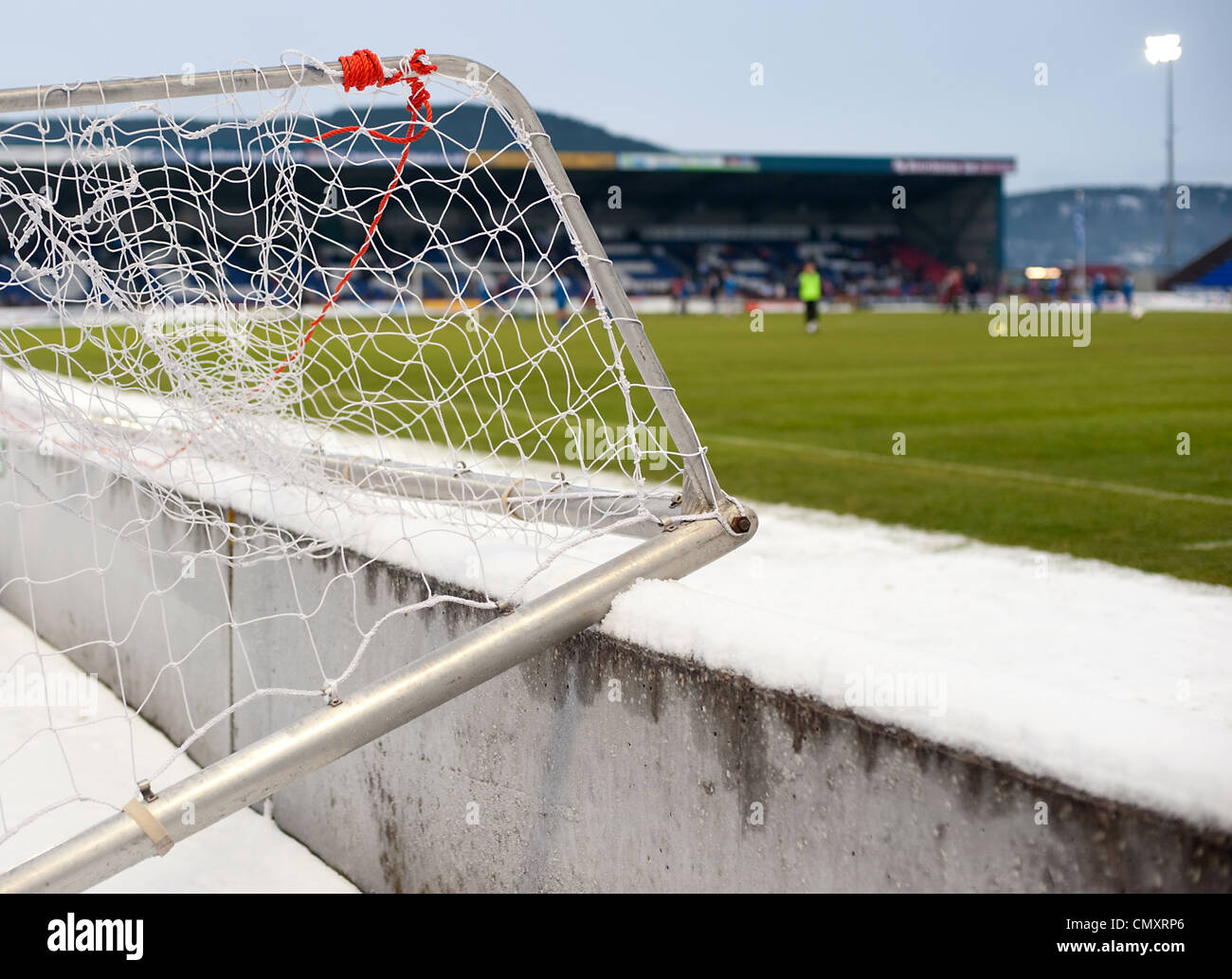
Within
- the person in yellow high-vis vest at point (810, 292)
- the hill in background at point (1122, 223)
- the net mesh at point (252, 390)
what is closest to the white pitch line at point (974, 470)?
the net mesh at point (252, 390)

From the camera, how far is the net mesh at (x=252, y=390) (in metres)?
2.54

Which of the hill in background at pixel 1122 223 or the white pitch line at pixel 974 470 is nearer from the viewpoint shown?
the white pitch line at pixel 974 470

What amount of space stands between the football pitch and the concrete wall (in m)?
0.63

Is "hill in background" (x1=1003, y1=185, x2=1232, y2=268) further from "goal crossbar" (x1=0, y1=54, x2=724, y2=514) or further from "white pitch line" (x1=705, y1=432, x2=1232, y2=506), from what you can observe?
"goal crossbar" (x1=0, y1=54, x2=724, y2=514)

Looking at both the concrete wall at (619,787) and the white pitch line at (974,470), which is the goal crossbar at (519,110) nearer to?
the concrete wall at (619,787)

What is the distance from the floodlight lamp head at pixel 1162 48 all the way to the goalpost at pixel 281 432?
29406 mm

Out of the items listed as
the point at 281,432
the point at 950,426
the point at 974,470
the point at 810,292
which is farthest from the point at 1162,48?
the point at 281,432

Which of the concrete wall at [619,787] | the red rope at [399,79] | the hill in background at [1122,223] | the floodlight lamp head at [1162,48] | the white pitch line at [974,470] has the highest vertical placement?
the hill in background at [1122,223]

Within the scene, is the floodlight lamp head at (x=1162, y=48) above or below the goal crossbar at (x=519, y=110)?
above

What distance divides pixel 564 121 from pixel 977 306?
13763 cm

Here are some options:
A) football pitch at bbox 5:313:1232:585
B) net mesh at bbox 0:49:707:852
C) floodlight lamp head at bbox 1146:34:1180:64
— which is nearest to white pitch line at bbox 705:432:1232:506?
football pitch at bbox 5:313:1232:585

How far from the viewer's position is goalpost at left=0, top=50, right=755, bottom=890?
2.06 metres

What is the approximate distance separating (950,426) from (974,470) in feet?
7.40
